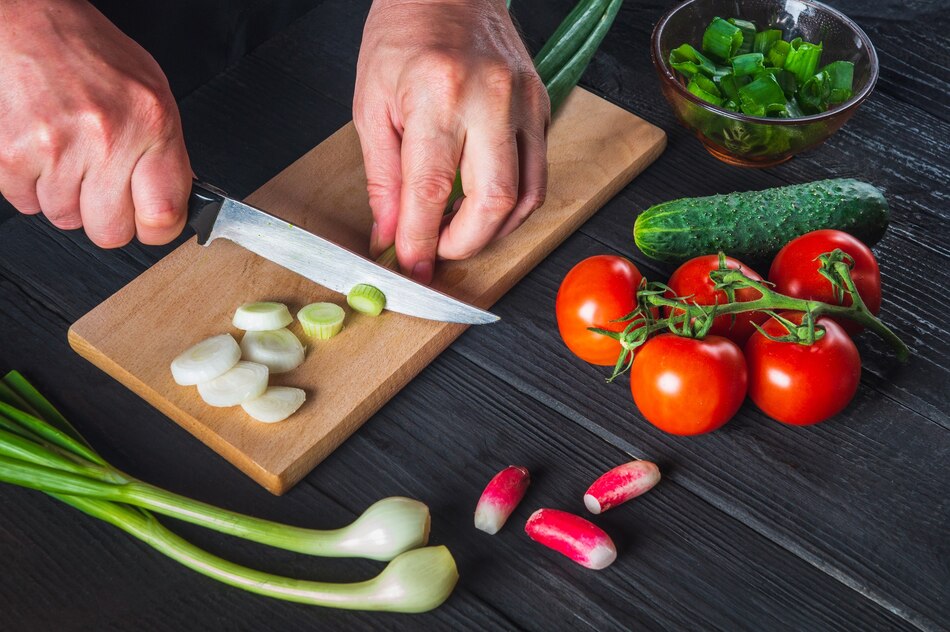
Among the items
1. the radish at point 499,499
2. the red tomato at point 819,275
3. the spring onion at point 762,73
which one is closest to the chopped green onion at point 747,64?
the spring onion at point 762,73

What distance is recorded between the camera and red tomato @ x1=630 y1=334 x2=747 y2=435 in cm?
136

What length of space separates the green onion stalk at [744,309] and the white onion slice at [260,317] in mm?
510

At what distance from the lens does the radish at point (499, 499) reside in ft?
4.41

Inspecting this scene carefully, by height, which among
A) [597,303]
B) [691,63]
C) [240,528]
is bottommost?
[240,528]

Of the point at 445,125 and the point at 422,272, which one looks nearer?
the point at 445,125

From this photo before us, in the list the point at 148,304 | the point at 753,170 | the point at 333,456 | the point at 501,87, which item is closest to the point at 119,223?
the point at 148,304

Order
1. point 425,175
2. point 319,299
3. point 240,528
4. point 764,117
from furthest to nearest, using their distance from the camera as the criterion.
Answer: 1. point 764,117
2. point 319,299
3. point 425,175
4. point 240,528

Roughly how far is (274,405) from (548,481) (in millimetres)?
421

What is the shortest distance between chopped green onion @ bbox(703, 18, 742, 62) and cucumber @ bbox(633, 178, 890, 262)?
36 centimetres

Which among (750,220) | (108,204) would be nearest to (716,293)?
(750,220)

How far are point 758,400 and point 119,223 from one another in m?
0.99

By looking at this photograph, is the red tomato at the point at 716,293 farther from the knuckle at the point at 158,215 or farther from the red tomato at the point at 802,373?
the knuckle at the point at 158,215

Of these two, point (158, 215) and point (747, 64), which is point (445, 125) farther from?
point (747, 64)

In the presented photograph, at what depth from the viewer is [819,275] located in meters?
1.48
